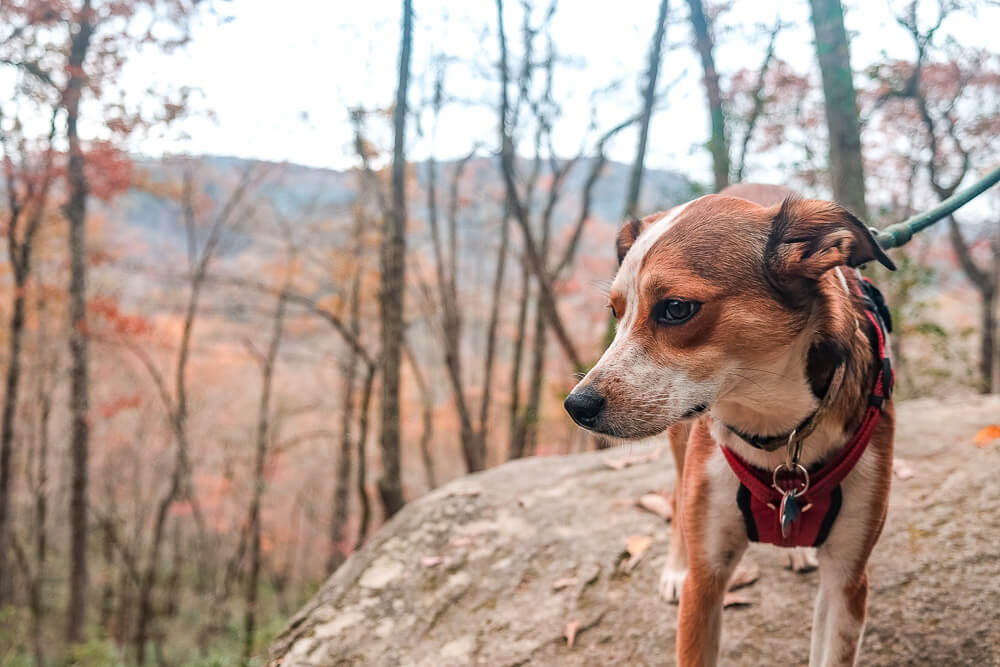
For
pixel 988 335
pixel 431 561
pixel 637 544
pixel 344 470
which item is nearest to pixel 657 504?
pixel 637 544

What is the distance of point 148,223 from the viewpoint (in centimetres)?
2359

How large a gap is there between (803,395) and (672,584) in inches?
58.6

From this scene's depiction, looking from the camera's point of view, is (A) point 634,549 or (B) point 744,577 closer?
(B) point 744,577

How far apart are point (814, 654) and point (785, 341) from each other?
1.21 m

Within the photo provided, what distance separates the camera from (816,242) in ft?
5.97

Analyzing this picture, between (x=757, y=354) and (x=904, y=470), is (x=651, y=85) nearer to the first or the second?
(x=904, y=470)

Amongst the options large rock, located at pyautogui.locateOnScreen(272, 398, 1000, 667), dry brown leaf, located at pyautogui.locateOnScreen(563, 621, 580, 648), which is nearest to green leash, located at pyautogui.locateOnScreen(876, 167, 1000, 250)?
large rock, located at pyautogui.locateOnScreen(272, 398, 1000, 667)

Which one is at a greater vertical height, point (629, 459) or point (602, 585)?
point (629, 459)

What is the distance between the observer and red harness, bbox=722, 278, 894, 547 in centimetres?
196

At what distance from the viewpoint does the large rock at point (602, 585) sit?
103 inches

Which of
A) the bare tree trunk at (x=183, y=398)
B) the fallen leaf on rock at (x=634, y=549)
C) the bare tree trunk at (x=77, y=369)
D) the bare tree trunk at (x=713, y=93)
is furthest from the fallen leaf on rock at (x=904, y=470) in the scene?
the bare tree trunk at (x=77, y=369)

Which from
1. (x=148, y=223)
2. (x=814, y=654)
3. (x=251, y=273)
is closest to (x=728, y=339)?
(x=814, y=654)

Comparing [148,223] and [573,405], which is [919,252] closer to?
[573,405]

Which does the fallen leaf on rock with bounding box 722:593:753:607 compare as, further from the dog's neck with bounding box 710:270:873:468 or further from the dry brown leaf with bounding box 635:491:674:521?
the dog's neck with bounding box 710:270:873:468
